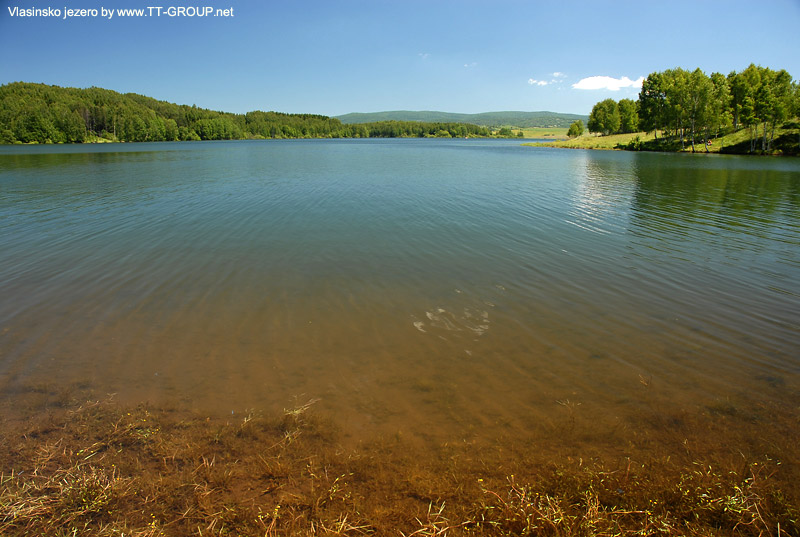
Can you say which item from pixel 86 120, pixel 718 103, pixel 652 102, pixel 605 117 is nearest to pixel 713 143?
pixel 718 103

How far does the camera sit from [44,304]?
8.27m

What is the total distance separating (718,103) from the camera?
5972 centimetres

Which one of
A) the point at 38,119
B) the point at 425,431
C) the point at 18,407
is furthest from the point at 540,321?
the point at 38,119

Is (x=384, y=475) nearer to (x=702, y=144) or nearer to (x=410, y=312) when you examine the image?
(x=410, y=312)

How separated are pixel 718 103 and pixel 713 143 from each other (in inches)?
346

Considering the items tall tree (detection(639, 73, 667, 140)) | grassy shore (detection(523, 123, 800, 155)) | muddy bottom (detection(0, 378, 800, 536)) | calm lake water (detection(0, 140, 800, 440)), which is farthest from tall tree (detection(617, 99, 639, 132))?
muddy bottom (detection(0, 378, 800, 536))

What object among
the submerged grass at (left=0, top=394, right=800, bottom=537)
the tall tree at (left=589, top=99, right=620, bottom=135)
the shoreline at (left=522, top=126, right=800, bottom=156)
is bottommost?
the submerged grass at (left=0, top=394, right=800, bottom=537)

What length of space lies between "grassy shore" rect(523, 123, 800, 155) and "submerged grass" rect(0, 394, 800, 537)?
7106 centimetres

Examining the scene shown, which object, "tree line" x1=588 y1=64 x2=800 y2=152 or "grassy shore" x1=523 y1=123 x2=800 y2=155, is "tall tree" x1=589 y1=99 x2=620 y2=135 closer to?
"grassy shore" x1=523 y1=123 x2=800 y2=155

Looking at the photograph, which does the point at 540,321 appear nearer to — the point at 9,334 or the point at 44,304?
the point at 9,334

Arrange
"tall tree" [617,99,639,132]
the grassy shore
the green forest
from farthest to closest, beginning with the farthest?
1. the green forest
2. "tall tree" [617,99,639,132]
3. the grassy shore

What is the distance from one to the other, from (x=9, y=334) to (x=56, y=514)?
5356mm

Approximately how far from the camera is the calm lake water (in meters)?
5.43

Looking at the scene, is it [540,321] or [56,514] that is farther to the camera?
[540,321]
